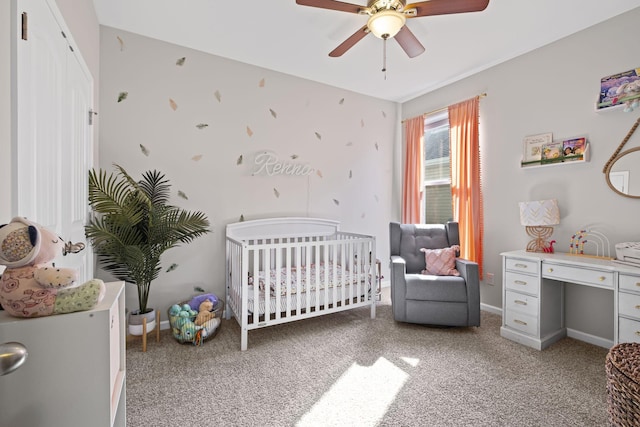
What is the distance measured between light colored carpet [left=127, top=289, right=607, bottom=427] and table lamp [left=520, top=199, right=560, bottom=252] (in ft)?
2.85

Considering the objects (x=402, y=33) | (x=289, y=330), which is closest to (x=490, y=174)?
(x=402, y=33)

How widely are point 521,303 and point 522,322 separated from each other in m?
0.16

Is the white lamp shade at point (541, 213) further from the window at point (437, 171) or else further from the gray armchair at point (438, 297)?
the window at point (437, 171)

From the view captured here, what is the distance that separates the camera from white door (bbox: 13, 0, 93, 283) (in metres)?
1.02

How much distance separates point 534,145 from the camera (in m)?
2.80

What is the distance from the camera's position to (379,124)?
4.09 meters

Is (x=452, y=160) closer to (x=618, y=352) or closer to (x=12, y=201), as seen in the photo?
(x=618, y=352)

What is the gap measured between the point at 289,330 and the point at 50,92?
2333 mm

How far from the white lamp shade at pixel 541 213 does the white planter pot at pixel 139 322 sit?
333 cm

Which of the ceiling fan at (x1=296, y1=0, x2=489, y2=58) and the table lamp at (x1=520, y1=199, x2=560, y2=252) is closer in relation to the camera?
the ceiling fan at (x1=296, y1=0, x2=489, y2=58)

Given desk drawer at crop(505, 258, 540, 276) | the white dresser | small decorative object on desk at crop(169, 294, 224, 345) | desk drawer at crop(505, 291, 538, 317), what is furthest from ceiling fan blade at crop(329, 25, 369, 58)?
desk drawer at crop(505, 291, 538, 317)

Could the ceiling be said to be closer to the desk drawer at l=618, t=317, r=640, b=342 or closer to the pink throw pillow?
the pink throw pillow

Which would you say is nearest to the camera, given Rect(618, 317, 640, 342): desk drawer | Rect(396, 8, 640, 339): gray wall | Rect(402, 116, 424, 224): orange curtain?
Rect(618, 317, 640, 342): desk drawer

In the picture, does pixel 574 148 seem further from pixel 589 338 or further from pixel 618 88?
pixel 589 338
